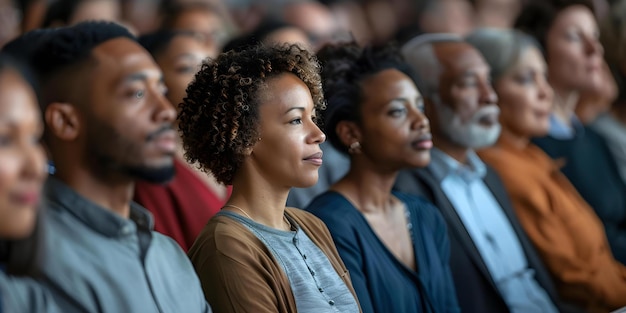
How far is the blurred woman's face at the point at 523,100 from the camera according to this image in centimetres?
373

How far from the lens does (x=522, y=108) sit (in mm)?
3723

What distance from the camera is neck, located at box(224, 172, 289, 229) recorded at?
7.25ft

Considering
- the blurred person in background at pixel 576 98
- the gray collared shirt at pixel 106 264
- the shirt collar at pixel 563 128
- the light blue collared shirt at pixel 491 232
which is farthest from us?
the shirt collar at pixel 563 128

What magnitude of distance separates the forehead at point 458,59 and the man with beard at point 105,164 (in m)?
1.58

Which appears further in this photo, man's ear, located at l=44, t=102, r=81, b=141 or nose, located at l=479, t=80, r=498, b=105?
nose, located at l=479, t=80, r=498, b=105

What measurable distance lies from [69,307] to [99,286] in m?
0.07

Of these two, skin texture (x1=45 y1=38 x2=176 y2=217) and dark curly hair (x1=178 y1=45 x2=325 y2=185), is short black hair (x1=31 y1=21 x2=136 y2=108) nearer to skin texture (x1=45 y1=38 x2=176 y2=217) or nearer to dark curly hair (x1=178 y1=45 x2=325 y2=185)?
skin texture (x1=45 y1=38 x2=176 y2=217)

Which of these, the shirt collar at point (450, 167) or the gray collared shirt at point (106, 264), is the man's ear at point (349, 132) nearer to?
the shirt collar at point (450, 167)

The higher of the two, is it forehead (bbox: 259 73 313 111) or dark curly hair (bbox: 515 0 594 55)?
dark curly hair (bbox: 515 0 594 55)

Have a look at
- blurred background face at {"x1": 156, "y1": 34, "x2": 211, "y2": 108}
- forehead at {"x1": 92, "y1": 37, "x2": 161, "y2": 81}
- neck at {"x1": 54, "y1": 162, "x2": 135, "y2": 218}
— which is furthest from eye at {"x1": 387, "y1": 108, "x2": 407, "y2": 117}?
neck at {"x1": 54, "y1": 162, "x2": 135, "y2": 218}

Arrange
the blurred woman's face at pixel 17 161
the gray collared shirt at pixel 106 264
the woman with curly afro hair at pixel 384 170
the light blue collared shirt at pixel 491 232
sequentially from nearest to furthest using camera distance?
the blurred woman's face at pixel 17 161, the gray collared shirt at pixel 106 264, the woman with curly afro hair at pixel 384 170, the light blue collared shirt at pixel 491 232

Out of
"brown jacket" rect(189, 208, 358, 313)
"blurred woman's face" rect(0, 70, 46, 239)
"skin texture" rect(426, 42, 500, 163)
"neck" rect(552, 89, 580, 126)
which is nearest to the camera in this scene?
"blurred woman's face" rect(0, 70, 46, 239)

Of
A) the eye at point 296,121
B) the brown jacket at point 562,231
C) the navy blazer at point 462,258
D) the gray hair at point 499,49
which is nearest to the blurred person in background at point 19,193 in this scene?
the eye at point 296,121

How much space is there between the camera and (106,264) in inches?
72.4
